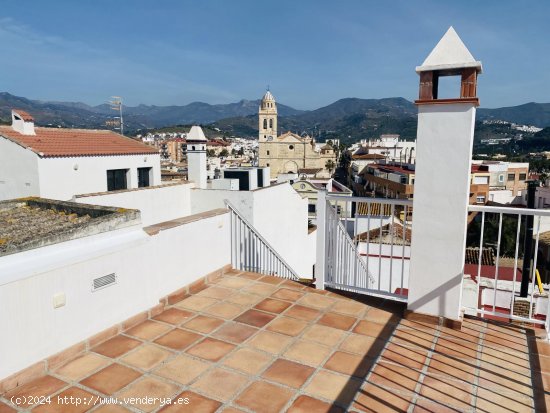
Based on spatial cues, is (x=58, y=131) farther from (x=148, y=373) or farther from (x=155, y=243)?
(x=148, y=373)

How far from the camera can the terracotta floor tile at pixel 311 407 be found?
235 centimetres

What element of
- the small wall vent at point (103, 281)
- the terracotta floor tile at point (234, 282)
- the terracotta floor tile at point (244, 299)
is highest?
the small wall vent at point (103, 281)

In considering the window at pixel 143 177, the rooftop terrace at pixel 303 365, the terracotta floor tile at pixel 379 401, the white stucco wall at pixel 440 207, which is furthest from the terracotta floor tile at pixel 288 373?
the window at pixel 143 177

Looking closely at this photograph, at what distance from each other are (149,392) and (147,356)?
47cm

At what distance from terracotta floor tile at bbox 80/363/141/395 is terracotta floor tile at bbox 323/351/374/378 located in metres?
1.34

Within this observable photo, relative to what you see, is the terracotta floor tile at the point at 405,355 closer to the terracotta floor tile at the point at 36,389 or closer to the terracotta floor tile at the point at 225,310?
the terracotta floor tile at the point at 225,310

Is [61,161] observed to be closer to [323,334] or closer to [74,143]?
[74,143]

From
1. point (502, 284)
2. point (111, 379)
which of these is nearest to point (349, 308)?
point (111, 379)

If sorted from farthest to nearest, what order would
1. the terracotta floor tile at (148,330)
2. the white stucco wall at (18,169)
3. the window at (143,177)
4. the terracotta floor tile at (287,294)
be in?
the window at (143,177)
the white stucco wall at (18,169)
the terracotta floor tile at (287,294)
the terracotta floor tile at (148,330)

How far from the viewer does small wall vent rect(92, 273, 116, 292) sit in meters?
3.04

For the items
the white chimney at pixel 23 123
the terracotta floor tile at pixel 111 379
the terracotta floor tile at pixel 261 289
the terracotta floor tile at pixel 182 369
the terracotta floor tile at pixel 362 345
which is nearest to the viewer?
the terracotta floor tile at pixel 111 379

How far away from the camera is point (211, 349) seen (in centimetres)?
306

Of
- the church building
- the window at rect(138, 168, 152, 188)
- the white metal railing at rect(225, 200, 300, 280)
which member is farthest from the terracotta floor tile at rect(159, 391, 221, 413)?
the church building

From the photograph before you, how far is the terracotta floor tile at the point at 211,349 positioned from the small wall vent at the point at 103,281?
82 cm
